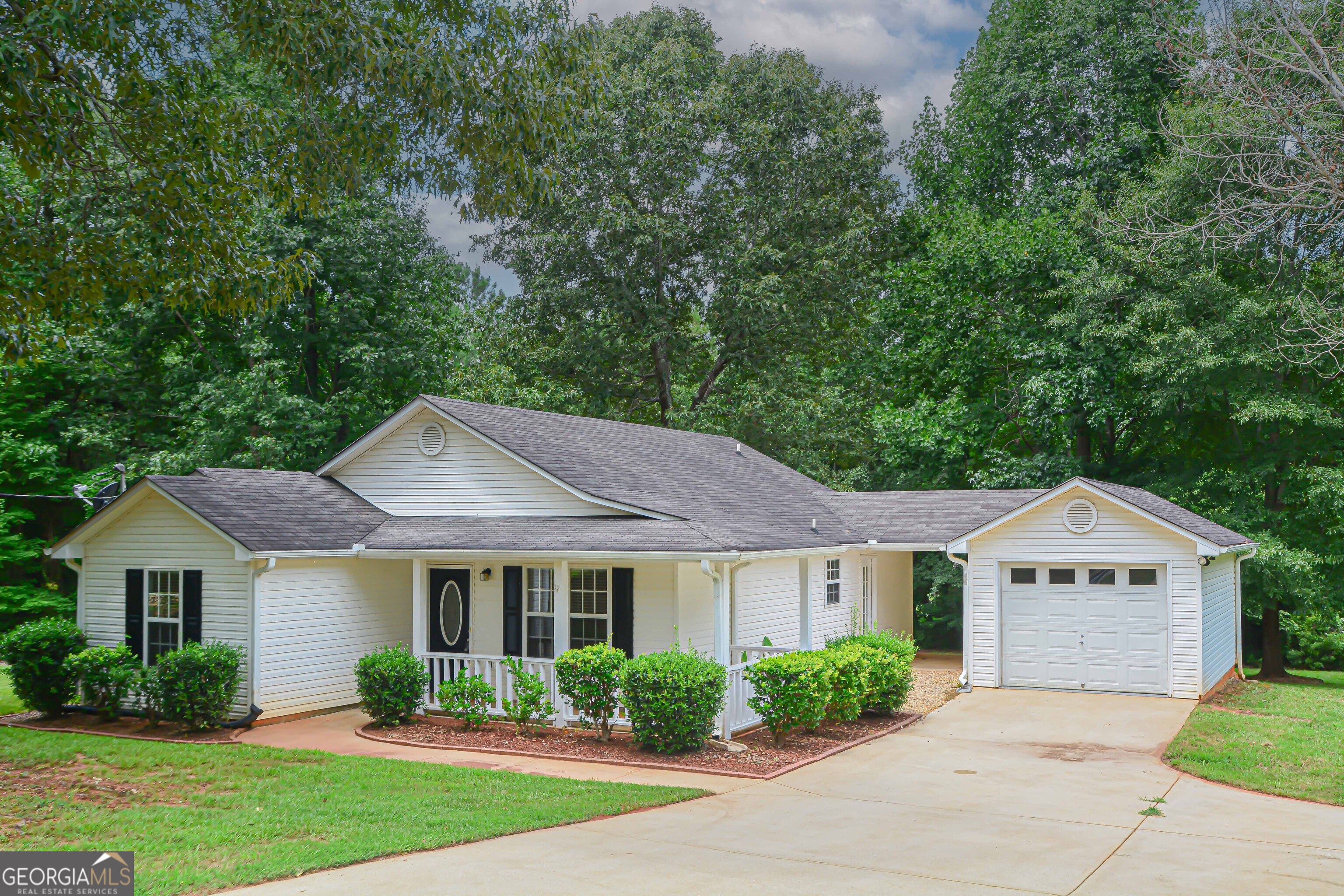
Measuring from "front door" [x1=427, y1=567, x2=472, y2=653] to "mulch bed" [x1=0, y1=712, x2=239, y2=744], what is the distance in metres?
3.24

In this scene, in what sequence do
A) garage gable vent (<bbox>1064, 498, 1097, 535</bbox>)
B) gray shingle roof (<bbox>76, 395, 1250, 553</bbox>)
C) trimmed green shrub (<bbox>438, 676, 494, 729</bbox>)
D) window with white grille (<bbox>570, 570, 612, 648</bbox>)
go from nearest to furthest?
trimmed green shrub (<bbox>438, 676, 494, 729</bbox>), gray shingle roof (<bbox>76, 395, 1250, 553</bbox>), window with white grille (<bbox>570, 570, 612, 648</bbox>), garage gable vent (<bbox>1064, 498, 1097, 535</bbox>)

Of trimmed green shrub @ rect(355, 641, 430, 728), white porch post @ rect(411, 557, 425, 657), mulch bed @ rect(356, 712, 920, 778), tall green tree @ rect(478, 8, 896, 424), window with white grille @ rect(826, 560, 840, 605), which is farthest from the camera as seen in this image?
tall green tree @ rect(478, 8, 896, 424)

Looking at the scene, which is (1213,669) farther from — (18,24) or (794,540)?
(18,24)

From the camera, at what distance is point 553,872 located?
7.44 m

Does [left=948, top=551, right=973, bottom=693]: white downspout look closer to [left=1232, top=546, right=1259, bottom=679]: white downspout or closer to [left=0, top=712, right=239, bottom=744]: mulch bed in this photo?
[left=1232, top=546, right=1259, bottom=679]: white downspout

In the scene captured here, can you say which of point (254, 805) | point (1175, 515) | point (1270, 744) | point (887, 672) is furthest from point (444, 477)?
point (1270, 744)

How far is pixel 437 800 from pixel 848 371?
945 inches

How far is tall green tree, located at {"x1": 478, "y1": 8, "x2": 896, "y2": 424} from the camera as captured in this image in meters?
30.1

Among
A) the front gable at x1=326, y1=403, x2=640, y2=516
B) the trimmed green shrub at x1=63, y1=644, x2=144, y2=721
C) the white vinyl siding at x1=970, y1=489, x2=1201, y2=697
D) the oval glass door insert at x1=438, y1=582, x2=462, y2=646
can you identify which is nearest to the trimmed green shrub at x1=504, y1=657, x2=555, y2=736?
the oval glass door insert at x1=438, y1=582, x2=462, y2=646

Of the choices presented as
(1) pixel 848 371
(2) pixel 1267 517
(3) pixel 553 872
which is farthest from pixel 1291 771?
(1) pixel 848 371

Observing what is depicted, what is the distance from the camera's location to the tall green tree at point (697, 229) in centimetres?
3006

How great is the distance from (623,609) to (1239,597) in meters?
12.9

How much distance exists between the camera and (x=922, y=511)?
2152cm

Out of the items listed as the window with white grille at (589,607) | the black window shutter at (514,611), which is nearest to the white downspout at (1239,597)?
the window with white grille at (589,607)
